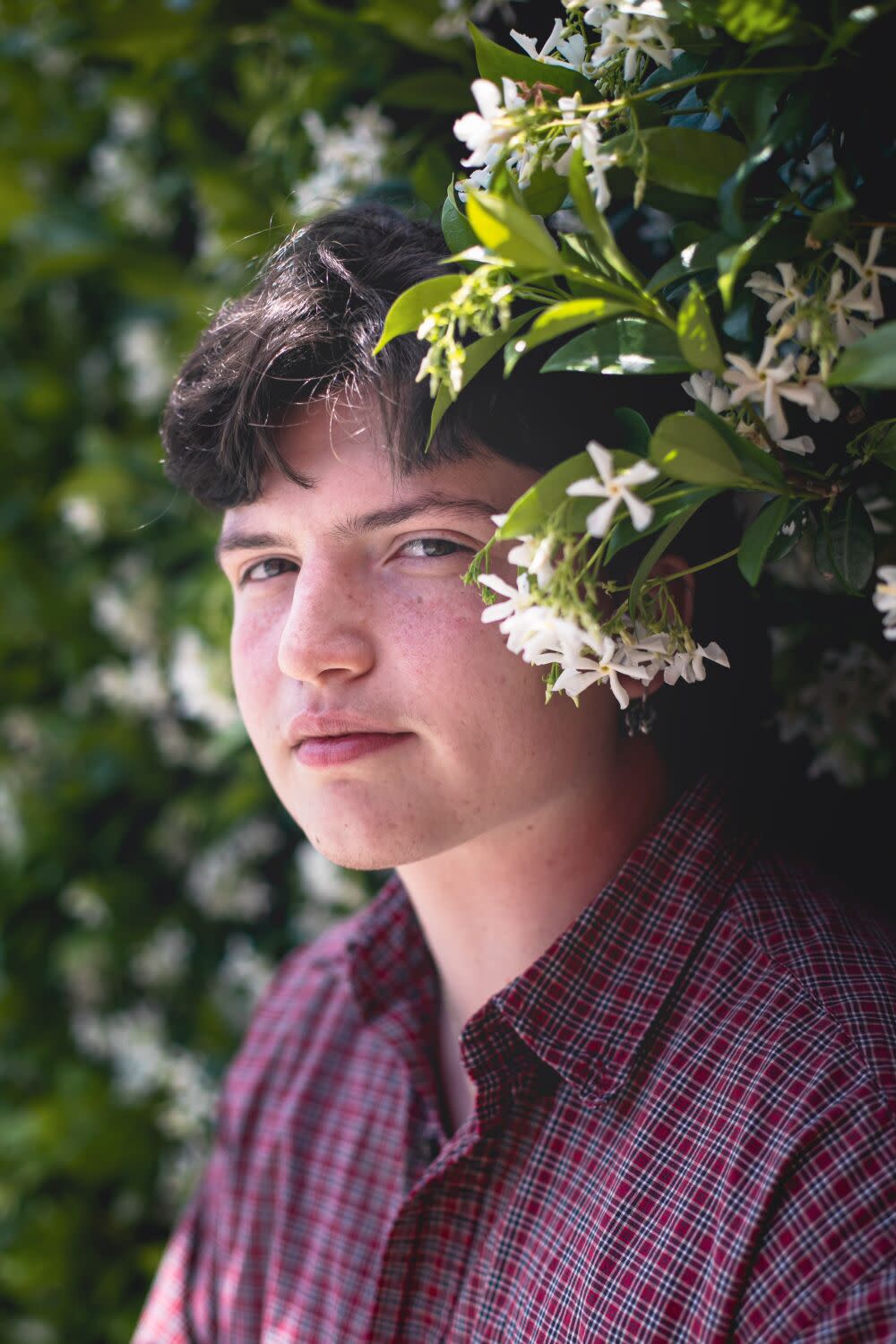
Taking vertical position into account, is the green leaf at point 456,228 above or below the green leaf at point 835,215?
above

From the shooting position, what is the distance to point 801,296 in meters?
0.85

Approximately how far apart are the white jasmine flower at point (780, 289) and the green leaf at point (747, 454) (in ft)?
0.28

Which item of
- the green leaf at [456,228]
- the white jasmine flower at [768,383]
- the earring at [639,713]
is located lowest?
the earring at [639,713]

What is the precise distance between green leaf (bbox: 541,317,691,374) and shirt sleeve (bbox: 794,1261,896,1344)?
29.4 inches

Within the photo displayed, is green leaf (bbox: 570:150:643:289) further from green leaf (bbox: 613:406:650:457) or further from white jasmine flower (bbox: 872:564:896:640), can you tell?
white jasmine flower (bbox: 872:564:896:640)

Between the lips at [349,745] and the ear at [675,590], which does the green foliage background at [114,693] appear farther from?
the ear at [675,590]

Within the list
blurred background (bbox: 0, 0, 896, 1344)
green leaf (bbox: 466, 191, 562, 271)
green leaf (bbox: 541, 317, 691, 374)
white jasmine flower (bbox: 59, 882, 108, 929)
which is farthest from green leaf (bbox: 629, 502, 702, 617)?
white jasmine flower (bbox: 59, 882, 108, 929)

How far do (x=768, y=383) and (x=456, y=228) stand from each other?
0.30 metres

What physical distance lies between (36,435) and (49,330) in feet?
0.82

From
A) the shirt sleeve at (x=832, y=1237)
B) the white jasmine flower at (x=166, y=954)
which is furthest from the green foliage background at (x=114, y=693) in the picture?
the shirt sleeve at (x=832, y=1237)

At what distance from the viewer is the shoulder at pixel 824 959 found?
106 centimetres

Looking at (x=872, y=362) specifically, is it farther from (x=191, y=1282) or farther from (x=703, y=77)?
(x=191, y=1282)

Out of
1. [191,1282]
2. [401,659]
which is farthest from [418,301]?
[191,1282]

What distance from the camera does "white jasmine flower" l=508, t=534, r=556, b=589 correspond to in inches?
32.7
